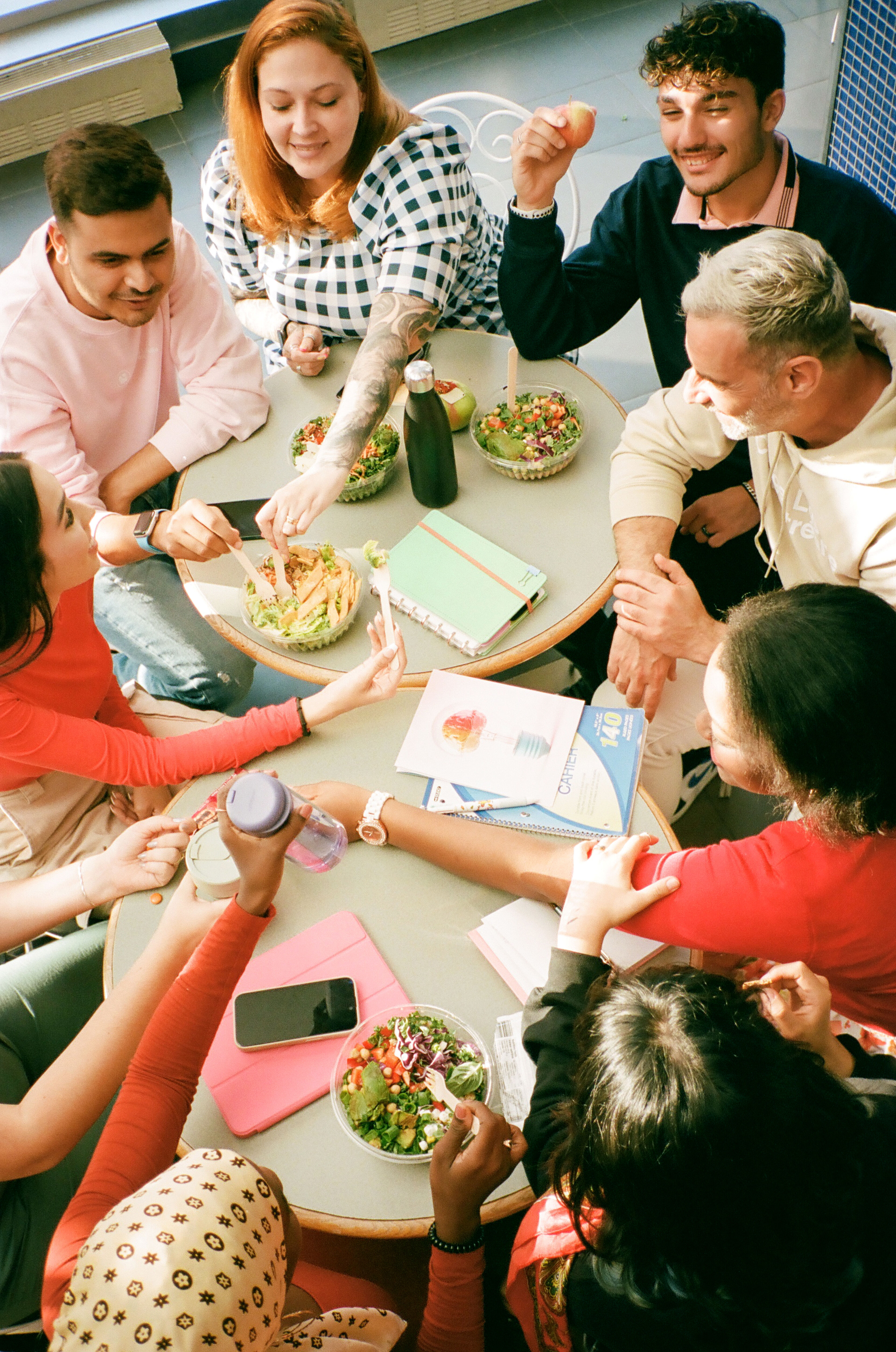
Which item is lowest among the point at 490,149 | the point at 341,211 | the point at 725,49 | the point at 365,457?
the point at 365,457

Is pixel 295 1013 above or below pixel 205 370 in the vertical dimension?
below

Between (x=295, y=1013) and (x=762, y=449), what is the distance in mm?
1388

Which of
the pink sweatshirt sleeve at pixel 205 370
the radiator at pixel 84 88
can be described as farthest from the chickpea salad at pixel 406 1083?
the radiator at pixel 84 88

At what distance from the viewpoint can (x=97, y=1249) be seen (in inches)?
38.1

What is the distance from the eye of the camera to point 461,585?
71.0 inches

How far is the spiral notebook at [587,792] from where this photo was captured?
152cm

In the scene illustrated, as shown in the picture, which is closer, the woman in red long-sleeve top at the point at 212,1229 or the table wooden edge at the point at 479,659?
the woman in red long-sleeve top at the point at 212,1229

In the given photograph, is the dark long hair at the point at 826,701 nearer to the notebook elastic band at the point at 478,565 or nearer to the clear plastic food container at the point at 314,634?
the notebook elastic band at the point at 478,565

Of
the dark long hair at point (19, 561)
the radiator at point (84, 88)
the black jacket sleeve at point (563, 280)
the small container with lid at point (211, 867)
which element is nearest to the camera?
the small container with lid at point (211, 867)

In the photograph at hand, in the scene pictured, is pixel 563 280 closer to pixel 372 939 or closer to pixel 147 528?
pixel 147 528

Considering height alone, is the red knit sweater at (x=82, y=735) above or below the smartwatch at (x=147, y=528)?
below

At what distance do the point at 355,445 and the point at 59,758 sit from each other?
85 centimetres

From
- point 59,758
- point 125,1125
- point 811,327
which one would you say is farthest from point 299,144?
point 125,1125

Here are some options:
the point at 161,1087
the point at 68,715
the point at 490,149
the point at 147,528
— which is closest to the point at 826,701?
the point at 161,1087
